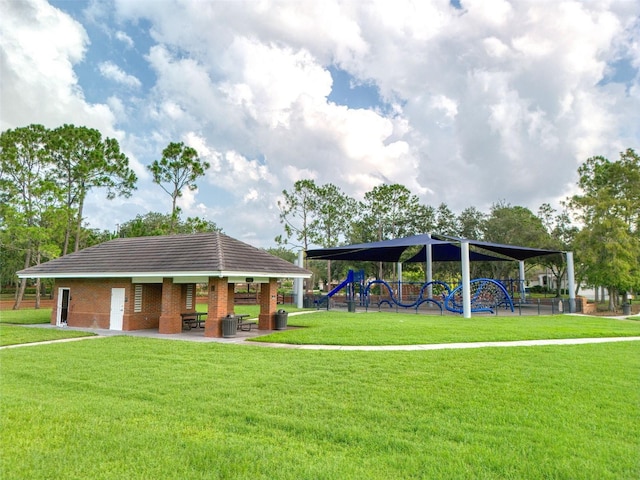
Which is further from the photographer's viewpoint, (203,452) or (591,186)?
(591,186)

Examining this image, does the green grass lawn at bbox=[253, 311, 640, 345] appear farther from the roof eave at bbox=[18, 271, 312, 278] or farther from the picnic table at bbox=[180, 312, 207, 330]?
the picnic table at bbox=[180, 312, 207, 330]

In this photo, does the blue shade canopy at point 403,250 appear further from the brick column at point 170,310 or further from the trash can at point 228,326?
the trash can at point 228,326

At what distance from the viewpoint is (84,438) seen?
203 inches

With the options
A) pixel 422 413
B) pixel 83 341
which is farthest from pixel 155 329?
pixel 422 413

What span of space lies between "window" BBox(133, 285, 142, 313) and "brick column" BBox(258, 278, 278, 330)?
482cm

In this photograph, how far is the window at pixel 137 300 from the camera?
55.9 ft

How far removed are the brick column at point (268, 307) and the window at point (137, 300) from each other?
15.8 ft

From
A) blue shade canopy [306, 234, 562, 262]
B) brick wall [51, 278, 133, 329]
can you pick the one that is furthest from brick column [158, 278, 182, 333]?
A: blue shade canopy [306, 234, 562, 262]

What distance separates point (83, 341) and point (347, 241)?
3408cm

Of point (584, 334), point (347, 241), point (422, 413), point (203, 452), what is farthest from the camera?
point (347, 241)

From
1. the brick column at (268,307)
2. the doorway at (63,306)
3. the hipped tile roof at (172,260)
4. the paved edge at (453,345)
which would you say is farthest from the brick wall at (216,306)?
the doorway at (63,306)

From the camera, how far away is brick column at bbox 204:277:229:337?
575 inches

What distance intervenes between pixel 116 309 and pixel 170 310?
2791mm

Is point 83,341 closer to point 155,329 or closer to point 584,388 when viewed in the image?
point 155,329
